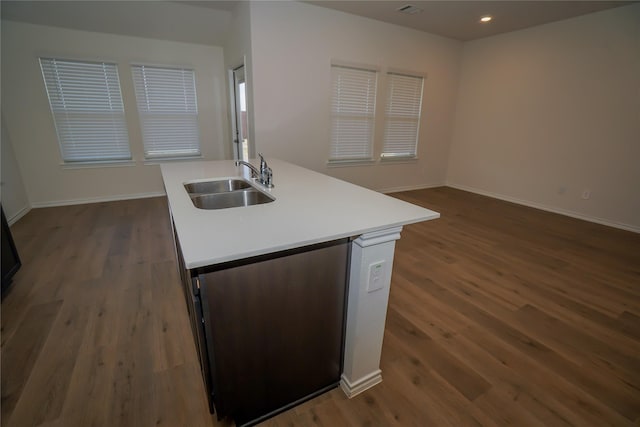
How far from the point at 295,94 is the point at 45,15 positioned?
314cm

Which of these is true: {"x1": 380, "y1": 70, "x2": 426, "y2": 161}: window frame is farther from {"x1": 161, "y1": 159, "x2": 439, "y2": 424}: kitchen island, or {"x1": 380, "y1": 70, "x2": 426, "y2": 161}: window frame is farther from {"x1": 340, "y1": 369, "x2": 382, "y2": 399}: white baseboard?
{"x1": 340, "y1": 369, "x2": 382, "y2": 399}: white baseboard

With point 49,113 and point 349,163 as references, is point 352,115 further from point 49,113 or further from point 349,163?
point 49,113

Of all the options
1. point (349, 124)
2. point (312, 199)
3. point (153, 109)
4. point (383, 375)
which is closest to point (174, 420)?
point (383, 375)

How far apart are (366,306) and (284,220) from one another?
543mm

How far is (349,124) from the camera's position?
15.3 ft

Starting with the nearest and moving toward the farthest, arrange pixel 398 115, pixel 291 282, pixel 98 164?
pixel 291 282 < pixel 98 164 < pixel 398 115

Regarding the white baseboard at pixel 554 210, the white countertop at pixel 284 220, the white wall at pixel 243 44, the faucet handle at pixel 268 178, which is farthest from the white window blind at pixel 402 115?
the faucet handle at pixel 268 178

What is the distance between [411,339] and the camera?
73.0 inches

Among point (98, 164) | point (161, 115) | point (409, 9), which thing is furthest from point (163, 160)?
point (409, 9)

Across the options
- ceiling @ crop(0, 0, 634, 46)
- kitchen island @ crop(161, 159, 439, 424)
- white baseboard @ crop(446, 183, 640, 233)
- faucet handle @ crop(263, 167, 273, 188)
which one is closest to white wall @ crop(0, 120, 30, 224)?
ceiling @ crop(0, 0, 634, 46)

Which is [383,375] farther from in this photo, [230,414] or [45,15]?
[45,15]

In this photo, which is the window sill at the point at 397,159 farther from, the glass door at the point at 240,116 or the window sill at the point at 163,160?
the window sill at the point at 163,160

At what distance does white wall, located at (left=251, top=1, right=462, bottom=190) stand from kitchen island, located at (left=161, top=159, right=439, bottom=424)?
2665mm

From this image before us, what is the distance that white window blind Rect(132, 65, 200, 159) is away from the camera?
4.54 meters
